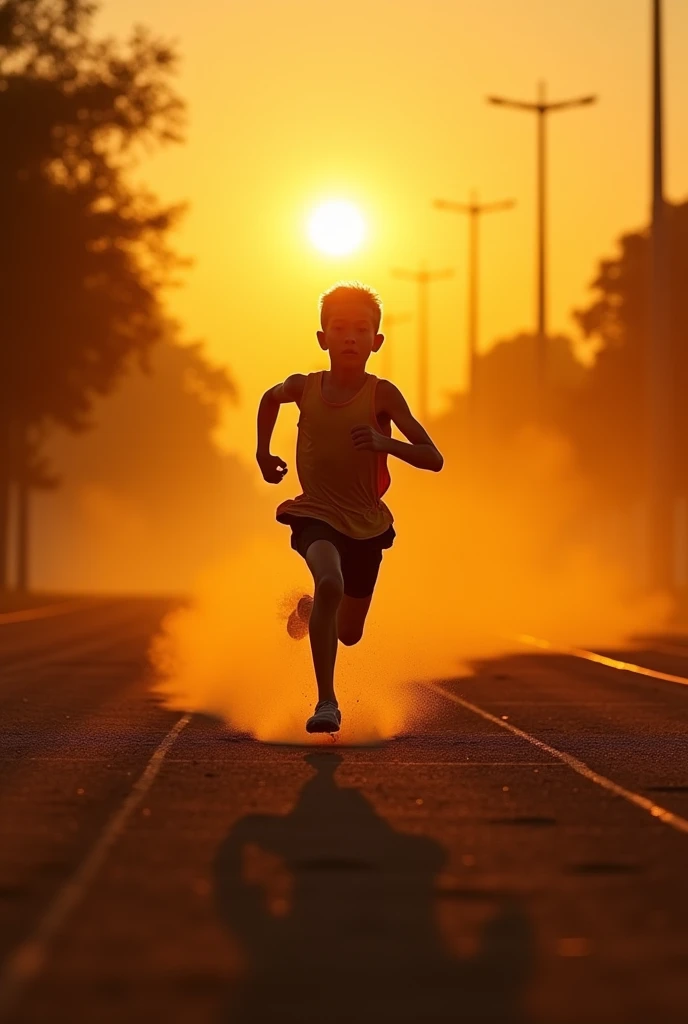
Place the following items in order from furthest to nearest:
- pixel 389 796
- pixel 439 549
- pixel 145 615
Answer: pixel 439 549 → pixel 145 615 → pixel 389 796

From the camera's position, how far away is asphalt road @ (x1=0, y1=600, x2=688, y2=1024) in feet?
18.7

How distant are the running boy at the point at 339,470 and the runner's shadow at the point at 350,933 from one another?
292 centimetres

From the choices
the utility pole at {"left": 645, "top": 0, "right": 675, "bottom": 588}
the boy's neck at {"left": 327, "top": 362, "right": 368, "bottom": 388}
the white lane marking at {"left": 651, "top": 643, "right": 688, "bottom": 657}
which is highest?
the utility pole at {"left": 645, "top": 0, "right": 675, "bottom": 588}

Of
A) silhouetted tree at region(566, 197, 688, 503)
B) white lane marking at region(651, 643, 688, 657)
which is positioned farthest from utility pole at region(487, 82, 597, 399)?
white lane marking at region(651, 643, 688, 657)

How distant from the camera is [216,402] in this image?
106000 millimetres

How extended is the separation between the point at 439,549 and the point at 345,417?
61.9 metres

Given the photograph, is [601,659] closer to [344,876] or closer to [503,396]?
[344,876]

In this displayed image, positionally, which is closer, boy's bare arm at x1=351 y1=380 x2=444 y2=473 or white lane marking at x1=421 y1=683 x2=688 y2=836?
white lane marking at x1=421 y1=683 x2=688 y2=836

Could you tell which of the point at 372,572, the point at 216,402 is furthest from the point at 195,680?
the point at 216,402

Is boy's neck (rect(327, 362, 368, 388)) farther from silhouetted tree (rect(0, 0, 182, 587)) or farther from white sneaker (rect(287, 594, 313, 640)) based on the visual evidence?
silhouetted tree (rect(0, 0, 182, 587))

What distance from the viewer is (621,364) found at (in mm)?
71188

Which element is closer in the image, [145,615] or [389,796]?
[389,796]

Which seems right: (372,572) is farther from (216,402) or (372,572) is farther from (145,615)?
(216,402)

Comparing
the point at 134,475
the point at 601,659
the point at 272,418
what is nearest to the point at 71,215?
the point at 601,659
